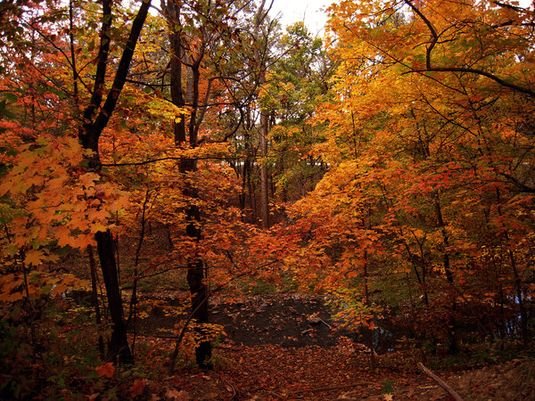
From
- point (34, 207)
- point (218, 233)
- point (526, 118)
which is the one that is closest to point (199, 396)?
point (218, 233)

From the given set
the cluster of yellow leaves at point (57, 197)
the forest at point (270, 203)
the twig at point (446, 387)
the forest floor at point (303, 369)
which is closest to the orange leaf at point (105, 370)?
the forest at point (270, 203)

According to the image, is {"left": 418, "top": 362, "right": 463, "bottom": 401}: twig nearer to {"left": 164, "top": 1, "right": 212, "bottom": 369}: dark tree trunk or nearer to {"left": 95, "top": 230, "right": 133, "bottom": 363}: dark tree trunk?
{"left": 95, "top": 230, "right": 133, "bottom": 363}: dark tree trunk

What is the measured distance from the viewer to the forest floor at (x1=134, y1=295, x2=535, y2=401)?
4902 millimetres

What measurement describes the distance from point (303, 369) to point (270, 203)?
4.90 m

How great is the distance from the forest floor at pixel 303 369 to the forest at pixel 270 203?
0.08 m

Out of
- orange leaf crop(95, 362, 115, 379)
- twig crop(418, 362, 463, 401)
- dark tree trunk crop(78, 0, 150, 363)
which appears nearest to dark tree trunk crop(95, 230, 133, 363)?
dark tree trunk crop(78, 0, 150, 363)

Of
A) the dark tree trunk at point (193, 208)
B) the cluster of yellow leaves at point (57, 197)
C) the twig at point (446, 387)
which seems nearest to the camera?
the cluster of yellow leaves at point (57, 197)

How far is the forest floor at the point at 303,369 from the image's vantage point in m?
4.90

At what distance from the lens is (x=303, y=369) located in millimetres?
10375

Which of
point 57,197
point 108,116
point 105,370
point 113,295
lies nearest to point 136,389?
point 105,370

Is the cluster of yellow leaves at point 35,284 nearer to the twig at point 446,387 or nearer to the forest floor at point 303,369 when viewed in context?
the forest floor at point 303,369

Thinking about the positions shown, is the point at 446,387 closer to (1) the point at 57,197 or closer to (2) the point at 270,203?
(1) the point at 57,197

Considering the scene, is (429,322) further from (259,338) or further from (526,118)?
(259,338)

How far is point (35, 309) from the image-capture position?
371 centimetres
